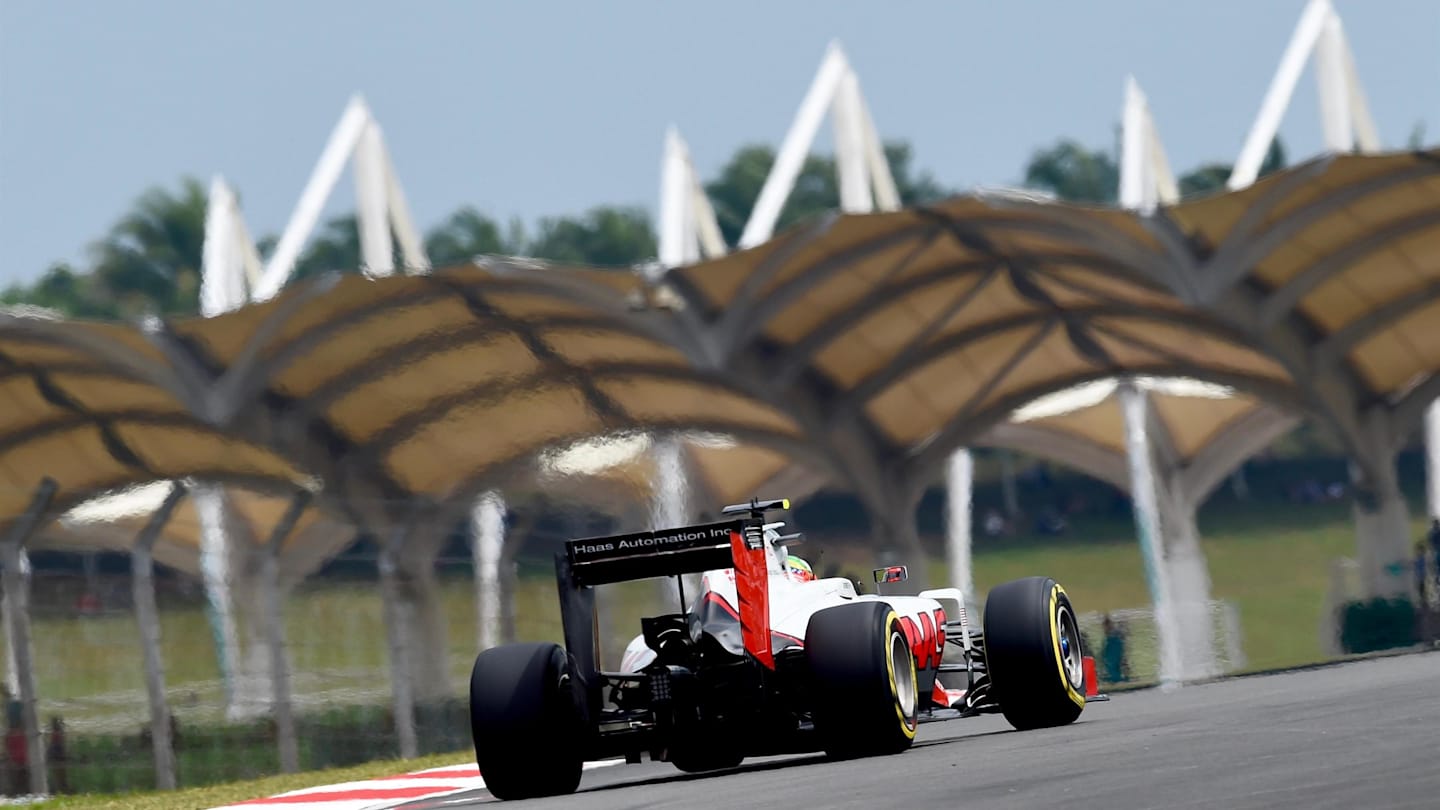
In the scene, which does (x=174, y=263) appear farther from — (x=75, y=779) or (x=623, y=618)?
(x=75, y=779)

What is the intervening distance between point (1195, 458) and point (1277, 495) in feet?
4.63

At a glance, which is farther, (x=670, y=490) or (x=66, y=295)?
(x=66, y=295)

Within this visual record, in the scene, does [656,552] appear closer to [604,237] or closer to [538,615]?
[538,615]

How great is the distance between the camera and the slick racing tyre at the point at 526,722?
10617mm

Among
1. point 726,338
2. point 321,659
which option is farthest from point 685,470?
point 321,659

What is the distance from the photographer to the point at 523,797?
35.7ft

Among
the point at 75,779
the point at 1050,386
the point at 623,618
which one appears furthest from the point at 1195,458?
the point at 75,779

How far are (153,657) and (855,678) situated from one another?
25.9ft

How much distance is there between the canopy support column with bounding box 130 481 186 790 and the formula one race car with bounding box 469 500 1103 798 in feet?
19.8

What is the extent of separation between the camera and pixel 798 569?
12.2 meters

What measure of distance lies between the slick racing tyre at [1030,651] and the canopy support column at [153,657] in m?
7.53

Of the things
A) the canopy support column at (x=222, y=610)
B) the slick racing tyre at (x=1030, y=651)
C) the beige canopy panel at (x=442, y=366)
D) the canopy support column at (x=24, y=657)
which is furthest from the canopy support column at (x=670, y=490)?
the slick racing tyre at (x=1030, y=651)

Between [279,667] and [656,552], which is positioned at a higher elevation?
[656,552]

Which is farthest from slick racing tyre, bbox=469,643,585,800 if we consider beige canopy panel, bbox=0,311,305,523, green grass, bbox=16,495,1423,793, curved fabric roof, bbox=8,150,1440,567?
beige canopy panel, bbox=0,311,305,523
